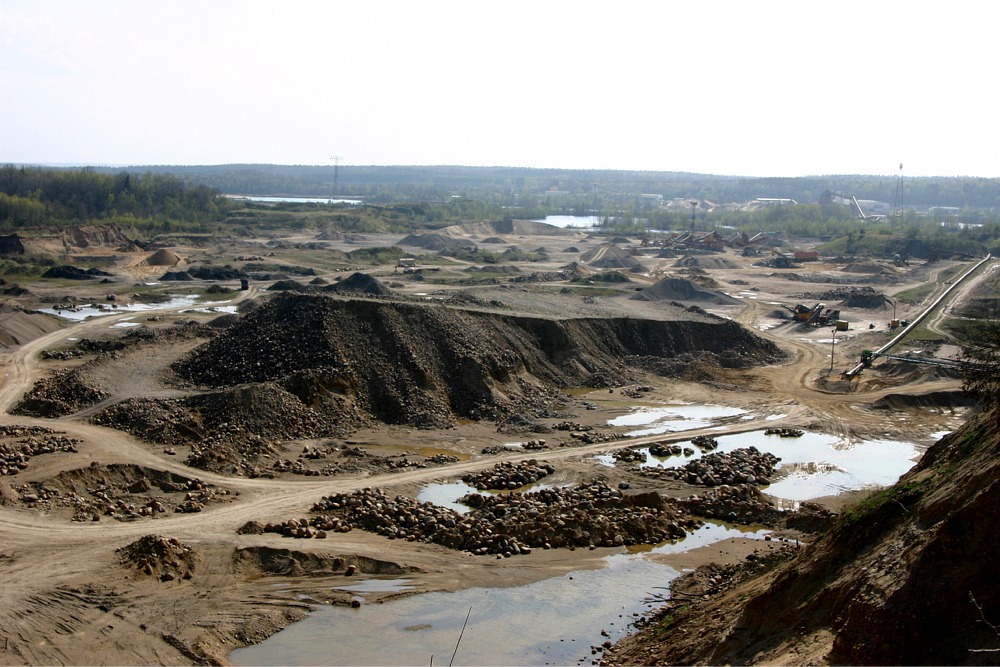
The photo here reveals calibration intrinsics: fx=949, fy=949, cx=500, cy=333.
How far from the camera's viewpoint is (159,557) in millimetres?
22094

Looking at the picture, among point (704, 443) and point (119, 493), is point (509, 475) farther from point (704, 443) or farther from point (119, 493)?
point (119, 493)

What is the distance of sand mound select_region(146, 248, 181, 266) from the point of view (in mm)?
91300

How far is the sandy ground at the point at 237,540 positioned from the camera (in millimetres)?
19391

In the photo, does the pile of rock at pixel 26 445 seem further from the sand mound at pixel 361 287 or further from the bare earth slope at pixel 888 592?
the sand mound at pixel 361 287

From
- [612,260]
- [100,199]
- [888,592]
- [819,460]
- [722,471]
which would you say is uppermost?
[100,199]

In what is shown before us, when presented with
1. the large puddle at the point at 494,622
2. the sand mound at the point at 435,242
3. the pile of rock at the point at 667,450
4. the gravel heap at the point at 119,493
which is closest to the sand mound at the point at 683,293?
the pile of rock at the point at 667,450

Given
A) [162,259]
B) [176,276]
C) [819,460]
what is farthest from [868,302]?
[162,259]

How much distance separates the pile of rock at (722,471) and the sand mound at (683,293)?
39622mm

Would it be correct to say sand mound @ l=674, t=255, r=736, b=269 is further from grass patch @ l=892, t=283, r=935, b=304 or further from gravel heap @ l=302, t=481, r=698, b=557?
gravel heap @ l=302, t=481, r=698, b=557

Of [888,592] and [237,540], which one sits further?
[237,540]

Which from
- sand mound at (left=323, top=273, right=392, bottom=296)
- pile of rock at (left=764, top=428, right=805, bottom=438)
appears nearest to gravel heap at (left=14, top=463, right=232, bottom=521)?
pile of rock at (left=764, top=428, right=805, bottom=438)

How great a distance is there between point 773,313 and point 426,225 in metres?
89.5

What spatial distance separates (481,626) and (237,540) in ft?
23.2

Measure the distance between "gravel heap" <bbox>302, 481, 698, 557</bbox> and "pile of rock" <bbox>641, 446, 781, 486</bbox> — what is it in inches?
140
